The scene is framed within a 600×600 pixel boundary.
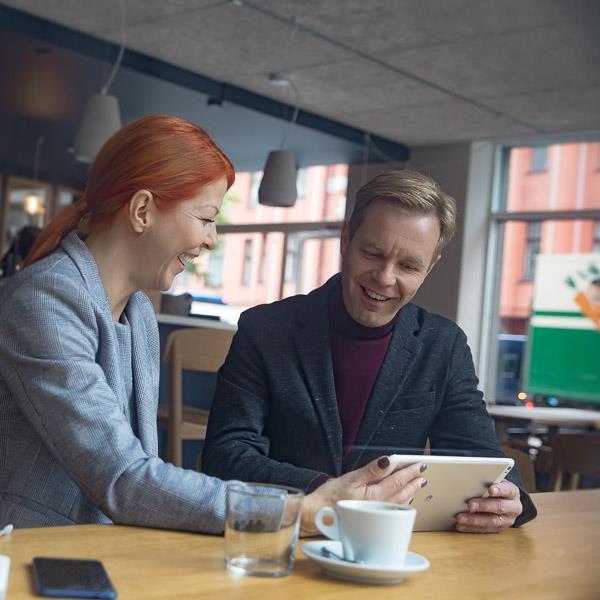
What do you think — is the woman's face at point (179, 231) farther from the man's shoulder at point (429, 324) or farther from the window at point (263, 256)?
the window at point (263, 256)

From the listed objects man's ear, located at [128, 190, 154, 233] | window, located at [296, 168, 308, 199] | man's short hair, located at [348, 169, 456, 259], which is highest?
window, located at [296, 168, 308, 199]

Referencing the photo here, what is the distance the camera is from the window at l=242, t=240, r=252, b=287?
1179cm

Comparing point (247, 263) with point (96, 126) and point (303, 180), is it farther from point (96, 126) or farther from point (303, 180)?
point (96, 126)

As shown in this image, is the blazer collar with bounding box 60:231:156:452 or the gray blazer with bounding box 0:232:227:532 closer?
the gray blazer with bounding box 0:232:227:532

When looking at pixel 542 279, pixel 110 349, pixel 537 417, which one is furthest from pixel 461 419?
pixel 542 279

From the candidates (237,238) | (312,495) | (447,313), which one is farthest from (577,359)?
(312,495)

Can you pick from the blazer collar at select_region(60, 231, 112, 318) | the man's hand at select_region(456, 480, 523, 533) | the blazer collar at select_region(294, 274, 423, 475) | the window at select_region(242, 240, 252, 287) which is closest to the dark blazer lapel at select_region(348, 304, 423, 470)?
the blazer collar at select_region(294, 274, 423, 475)

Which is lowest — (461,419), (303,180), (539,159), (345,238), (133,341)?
(461,419)

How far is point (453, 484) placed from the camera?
4.28 feet

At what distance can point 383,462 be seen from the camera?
121 cm

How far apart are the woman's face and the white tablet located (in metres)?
0.46

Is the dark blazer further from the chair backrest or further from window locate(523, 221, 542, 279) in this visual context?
window locate(523, 221, 542, 279)

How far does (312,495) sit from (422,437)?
58 centimetres

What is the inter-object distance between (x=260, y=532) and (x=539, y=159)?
7.99 metres
